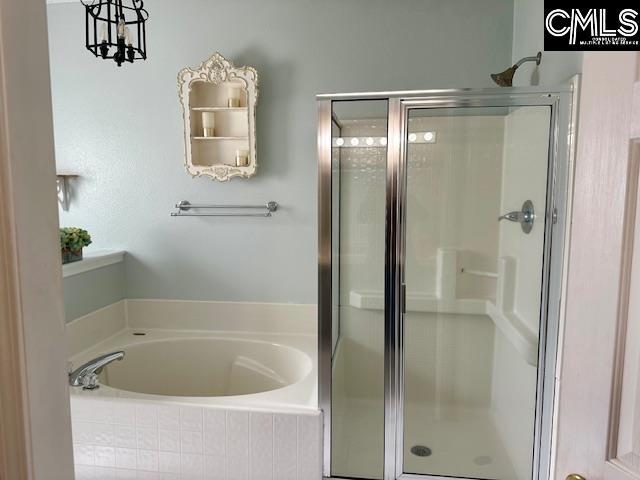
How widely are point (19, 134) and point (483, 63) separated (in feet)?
8.14

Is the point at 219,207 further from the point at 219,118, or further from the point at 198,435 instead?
the point at 198,435

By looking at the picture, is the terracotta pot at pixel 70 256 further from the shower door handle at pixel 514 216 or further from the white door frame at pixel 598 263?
the white door frame at pixel 598 263

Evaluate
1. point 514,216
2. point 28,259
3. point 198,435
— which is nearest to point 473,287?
point 514,216

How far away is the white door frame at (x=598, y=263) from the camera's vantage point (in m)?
0.68

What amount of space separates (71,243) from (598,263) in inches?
100.0

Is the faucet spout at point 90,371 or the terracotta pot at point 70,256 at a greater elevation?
the terracotta pot at point 70,256

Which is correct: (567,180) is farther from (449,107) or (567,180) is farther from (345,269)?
(345,269)

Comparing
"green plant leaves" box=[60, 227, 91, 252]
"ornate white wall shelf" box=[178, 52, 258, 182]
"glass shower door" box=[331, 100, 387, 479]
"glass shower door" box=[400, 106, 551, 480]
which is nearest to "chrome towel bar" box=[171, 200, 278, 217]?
"ornate white wall shelf" box=[178, 52, 258, 182]

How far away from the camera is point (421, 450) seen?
217 centimetres

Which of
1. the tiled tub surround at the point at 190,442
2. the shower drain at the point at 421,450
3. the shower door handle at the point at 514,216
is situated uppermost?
the shower door handle at the point at 514,216

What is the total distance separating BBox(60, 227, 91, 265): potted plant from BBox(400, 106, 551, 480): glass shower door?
1814 mm

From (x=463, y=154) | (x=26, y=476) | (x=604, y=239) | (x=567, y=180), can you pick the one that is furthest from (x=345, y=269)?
(x=26, y=476)

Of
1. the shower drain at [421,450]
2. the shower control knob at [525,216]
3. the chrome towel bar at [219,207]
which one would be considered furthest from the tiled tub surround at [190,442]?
the shower control knob at [525,216]

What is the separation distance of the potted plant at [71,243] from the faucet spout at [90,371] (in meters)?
0.69
